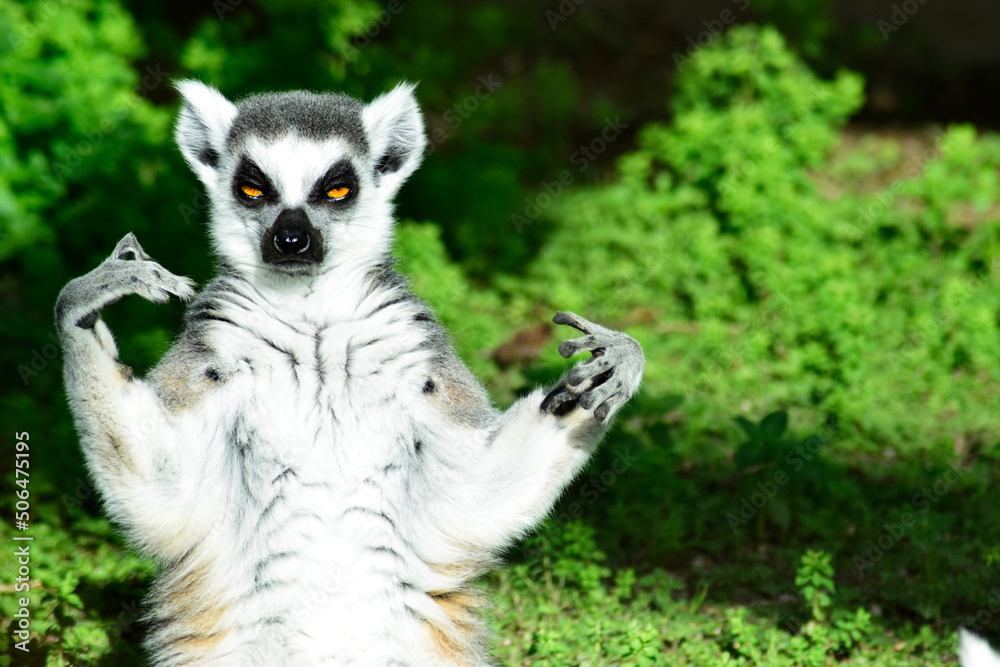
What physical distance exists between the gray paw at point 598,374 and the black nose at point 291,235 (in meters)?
0.79

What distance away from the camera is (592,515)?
447cm

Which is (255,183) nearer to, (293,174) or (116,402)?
(293,174)

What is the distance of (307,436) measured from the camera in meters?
2.91

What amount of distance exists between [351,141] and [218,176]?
46 cm

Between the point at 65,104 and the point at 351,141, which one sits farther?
the point at 65,104

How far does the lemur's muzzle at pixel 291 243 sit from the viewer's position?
3.03m

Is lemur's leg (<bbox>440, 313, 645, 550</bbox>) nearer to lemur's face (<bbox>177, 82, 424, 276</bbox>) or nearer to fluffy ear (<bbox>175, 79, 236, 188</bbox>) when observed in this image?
lemur's face (<bbox>177, 82, 424, 276</bbox>)

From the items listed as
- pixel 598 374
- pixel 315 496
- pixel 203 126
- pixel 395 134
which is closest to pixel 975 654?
pixel 598 374

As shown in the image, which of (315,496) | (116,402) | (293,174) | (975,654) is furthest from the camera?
(293,174)

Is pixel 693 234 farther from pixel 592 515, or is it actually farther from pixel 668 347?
pixel 592 515

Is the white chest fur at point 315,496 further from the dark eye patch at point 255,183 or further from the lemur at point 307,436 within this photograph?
the dark eye patch at point 255,183

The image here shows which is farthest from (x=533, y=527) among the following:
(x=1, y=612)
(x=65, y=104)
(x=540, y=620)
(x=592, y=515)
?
(x=65, y=104)

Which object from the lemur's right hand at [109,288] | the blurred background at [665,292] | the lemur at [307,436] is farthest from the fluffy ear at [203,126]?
the blurred background at [665,292]

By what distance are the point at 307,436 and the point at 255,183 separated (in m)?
0.87
